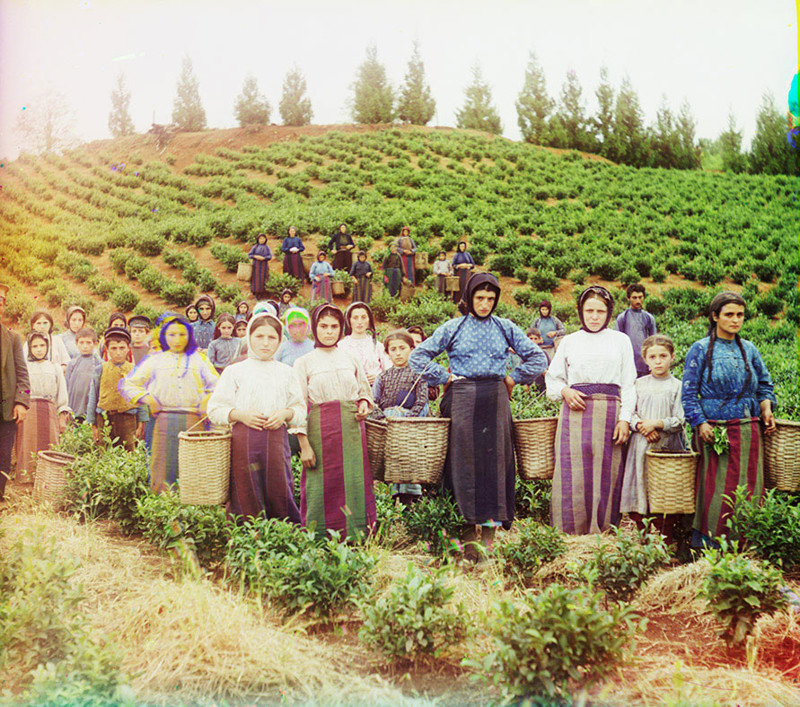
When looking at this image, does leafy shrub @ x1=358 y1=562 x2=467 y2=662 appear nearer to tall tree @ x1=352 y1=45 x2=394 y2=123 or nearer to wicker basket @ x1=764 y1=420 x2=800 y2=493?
wicker basket @ x1=764 y1=420 x2=800 y2=493

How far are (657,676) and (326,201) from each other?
65.0 feet

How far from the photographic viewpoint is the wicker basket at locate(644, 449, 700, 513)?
152 inches

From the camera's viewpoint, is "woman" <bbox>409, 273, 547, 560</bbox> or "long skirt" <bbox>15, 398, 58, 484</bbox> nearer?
"woman" <bbox>409, 273, 547, 560</bbox>

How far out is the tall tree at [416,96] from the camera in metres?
6.68

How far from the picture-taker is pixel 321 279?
1310cm

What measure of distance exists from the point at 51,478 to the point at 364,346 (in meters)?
2.59

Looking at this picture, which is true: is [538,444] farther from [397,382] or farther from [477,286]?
[397,382]

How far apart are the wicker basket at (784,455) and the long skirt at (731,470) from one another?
0.20 ft

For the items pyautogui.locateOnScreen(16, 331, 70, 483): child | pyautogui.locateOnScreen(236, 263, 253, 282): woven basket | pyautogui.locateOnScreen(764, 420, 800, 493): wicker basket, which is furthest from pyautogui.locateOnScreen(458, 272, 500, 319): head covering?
pyautogui.locateOnScreen(236, 263, 253, 282): woven basket

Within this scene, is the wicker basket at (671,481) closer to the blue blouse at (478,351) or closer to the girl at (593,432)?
the girl at (593,432)

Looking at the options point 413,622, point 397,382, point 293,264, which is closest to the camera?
point 413,622

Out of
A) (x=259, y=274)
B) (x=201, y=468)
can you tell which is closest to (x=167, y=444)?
(x=201, y=468)

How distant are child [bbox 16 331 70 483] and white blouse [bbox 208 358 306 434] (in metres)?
2.97

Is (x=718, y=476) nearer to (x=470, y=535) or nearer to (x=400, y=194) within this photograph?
(x=470, y=535)
